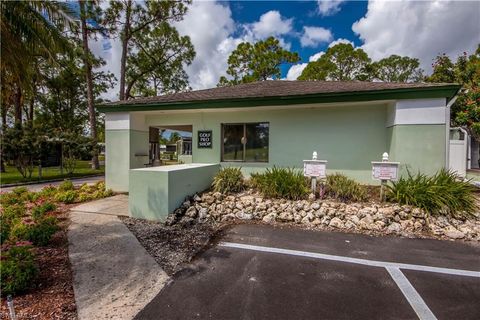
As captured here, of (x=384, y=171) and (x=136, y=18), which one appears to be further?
(x=136, y=18)

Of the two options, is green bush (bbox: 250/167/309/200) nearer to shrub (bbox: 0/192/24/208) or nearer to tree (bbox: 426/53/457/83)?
shrub (bbox: 0/192/24/208)

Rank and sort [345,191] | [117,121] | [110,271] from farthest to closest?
1. [117,121]
2. [345,191]
3. [110,271]

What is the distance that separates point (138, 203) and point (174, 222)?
1194 millimetres

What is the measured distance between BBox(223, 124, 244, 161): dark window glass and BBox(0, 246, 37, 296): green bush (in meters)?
6.44

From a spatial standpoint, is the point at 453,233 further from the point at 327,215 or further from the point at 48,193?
the point at 48,193

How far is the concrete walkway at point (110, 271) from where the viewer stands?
270 cm

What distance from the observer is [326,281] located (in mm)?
3258

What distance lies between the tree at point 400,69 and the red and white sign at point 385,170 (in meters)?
26.7

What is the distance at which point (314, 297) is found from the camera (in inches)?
114

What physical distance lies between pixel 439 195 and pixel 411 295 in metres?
3.80

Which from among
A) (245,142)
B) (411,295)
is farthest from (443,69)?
(411,295)

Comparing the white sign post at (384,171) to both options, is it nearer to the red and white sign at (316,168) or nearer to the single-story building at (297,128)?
the single-story building at (297,128)

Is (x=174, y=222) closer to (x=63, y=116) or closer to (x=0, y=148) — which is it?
(x=0, y=148)

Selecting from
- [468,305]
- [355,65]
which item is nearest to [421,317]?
[468,305]
